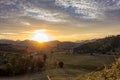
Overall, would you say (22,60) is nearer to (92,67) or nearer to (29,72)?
(29,72)

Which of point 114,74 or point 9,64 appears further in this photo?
point 9,64

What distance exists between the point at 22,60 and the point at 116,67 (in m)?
96.5

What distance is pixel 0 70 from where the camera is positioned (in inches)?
4237

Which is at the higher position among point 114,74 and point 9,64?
point 114,74

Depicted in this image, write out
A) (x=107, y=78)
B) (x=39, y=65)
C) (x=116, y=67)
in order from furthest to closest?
(x=39, y=65) → (x=116, y=67) → (x=107, y=78)

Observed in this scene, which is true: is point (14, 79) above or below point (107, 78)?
below

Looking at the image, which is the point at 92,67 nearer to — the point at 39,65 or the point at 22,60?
the point at 39,65

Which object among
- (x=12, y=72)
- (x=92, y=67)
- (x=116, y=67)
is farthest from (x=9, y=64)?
(x=116, y=67)

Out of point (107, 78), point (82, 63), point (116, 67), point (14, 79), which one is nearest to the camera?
point (107, 78)

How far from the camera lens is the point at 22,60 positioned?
11125cm

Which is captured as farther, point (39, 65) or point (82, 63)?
point (82, 63)

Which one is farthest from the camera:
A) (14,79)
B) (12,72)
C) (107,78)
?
(12,72)

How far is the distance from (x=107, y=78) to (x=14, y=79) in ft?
281

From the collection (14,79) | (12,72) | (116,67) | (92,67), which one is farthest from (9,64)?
(116,67)
